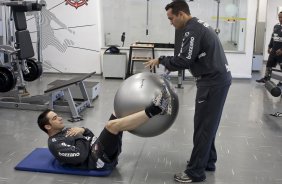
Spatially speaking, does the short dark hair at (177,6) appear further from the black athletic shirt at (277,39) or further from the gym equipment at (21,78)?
the black athletic shirt at (277,39)

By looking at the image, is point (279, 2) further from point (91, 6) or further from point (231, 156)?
point (231, 156)

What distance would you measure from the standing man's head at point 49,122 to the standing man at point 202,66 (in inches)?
40.9

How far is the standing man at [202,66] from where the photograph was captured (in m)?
2.75

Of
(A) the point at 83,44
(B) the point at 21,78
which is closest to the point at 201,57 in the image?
(B) the point at 21,78

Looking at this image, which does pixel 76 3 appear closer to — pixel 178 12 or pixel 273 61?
pixel 273 61

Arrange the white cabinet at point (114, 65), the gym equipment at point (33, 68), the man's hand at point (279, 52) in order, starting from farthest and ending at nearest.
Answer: the white cabinet at point (114, 65) < the man's hand at point (279, 52) < the gym equipment at point (33, 68)

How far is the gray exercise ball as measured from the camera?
2781 millimetres

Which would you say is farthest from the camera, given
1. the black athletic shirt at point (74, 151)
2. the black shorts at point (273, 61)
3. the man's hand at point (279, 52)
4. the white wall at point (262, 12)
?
the white wall at point (262, 12)

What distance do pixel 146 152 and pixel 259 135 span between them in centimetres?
155

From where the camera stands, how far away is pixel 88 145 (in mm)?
3160

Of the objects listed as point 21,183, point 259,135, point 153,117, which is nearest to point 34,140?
point 21,183

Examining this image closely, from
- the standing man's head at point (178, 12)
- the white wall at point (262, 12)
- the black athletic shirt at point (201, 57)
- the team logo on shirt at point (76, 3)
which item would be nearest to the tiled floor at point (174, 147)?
the black athletic shirt at point (201, 57)

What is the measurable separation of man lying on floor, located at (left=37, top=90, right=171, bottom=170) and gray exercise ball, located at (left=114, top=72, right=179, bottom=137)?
77mm

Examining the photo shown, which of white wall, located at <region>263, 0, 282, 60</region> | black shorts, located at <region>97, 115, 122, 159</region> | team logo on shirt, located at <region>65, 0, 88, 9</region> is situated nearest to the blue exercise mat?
black shorts, located at <region>97, 115, 122, 159</region>
